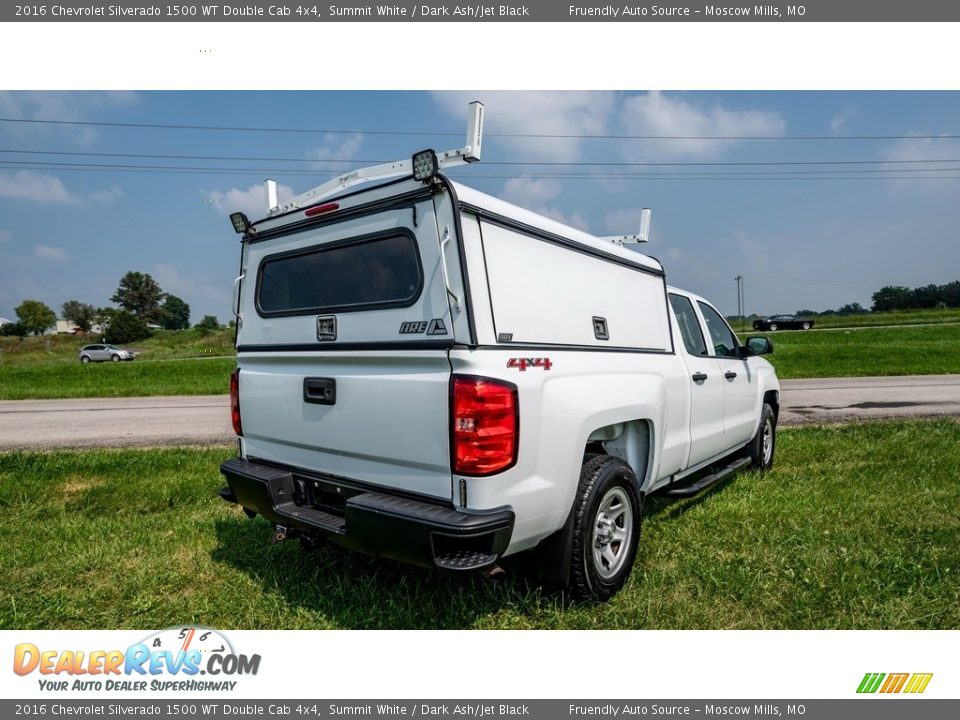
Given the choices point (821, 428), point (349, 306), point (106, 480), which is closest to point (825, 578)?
point (349, 306)

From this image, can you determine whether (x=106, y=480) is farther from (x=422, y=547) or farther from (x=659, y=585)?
(x=659, y=585)

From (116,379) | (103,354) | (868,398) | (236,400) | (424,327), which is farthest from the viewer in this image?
(103,354)

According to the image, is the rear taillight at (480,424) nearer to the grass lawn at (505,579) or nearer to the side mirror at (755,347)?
the grass lawn at (505,579)

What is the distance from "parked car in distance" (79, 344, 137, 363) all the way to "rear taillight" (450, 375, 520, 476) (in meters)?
44.0

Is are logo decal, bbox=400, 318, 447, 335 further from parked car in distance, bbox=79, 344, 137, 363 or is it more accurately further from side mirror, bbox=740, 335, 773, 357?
parked car in distance, bbox=79, 344, 137, 363

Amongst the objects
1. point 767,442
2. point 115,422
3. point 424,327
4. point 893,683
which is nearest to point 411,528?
point 424,327

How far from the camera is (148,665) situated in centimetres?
279

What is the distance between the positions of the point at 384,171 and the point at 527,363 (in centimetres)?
134

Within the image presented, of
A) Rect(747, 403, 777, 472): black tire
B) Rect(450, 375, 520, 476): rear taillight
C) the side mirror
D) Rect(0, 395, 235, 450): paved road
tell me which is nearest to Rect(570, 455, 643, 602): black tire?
Rect(450, 375, 520, 476): rear taillight

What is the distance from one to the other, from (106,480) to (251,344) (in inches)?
143

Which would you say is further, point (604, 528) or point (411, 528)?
point (604, 528)

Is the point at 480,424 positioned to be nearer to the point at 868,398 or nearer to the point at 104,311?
the point at 868,398

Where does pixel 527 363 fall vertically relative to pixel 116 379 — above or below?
above

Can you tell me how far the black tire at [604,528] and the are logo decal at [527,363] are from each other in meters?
0.72
